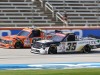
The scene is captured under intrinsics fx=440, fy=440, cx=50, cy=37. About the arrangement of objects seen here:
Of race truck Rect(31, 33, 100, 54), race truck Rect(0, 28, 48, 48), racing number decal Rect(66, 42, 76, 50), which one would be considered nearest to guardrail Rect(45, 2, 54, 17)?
race truck Rect(0, 28, 48, 48)

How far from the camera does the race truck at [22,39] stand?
88.2ft

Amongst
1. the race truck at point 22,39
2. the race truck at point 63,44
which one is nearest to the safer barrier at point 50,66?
the race truck at point 63,44

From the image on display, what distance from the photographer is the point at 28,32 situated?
91.2 feet

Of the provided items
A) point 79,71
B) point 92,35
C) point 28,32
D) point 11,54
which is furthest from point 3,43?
point 79,71

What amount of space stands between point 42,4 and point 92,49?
1170cm

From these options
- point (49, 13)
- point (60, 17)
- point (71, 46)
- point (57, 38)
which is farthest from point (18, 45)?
point (49, 13)

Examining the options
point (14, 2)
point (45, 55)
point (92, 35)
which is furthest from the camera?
point (14, 2)

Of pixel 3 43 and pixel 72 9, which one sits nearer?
pixel 3 43

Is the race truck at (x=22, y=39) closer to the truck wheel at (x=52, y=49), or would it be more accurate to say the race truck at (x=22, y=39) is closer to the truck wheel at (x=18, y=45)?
the truck wheel at (x=18, y=45)

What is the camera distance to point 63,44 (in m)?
24.3

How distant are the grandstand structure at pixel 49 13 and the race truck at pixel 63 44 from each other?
33.2 feet

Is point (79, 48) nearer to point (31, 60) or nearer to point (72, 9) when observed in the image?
point (31, 60)

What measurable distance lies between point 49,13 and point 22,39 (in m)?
10.3

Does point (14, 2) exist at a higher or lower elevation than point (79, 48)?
higher
